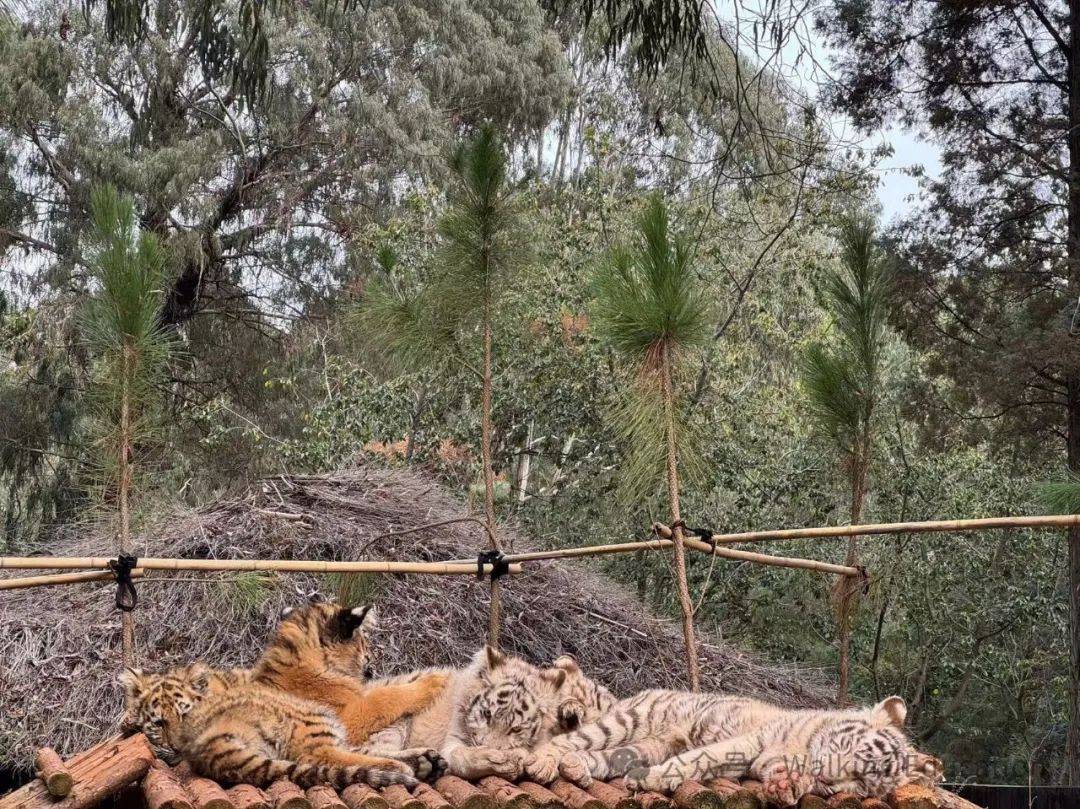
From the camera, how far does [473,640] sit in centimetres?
549

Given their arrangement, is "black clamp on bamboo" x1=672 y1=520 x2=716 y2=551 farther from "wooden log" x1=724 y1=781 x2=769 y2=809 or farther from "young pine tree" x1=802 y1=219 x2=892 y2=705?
"wooden log" x1=724 y1=781 x2=769 y2=809

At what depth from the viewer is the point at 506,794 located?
2.75m

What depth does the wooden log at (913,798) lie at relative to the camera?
8.92 ft

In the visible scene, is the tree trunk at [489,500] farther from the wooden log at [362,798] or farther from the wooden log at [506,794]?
the wooden log at [362,798]

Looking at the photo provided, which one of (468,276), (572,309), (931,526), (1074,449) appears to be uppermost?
(572,309)

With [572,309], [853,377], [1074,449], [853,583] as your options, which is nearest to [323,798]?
[853,583]

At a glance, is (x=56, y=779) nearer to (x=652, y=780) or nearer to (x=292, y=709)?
(x=292, y=709)

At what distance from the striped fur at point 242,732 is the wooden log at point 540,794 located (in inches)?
9.9

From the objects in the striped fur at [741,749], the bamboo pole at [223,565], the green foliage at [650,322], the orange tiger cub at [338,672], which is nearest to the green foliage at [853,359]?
the green foliage at [650,322]

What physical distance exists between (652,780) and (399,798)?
0.57 m

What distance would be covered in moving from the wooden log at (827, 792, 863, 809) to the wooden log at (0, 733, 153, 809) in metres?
1.51

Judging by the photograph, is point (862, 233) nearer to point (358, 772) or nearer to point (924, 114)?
point (358, 772)

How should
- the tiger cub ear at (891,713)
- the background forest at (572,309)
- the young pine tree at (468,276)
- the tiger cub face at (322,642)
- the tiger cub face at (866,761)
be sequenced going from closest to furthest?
the tiger cub face at (866,761), the tiger cub ear at (891,713), the tiger cub face at (322,642), the young pine tree at (468,276), the background forest at (572,309)

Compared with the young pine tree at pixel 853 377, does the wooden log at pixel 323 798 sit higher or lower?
lower
